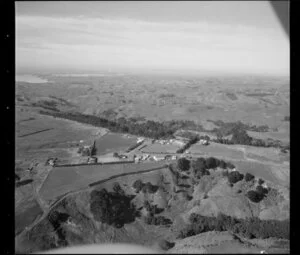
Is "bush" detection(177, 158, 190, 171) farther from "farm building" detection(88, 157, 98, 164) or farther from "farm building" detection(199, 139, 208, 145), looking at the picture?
"farm building" detection(88, 157, 98, 164)

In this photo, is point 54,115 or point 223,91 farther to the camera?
point 223,91

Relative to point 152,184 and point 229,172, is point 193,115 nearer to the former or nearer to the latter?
point 229,172

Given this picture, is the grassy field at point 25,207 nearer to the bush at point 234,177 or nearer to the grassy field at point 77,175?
the grassy field at point 77,175

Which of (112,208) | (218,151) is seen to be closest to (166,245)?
(112,208)

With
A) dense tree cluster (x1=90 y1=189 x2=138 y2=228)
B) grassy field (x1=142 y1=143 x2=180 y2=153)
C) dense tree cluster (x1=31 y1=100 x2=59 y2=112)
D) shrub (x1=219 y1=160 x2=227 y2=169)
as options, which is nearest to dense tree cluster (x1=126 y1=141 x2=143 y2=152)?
grassy field (x1=142 y1=143 x2=180 y2=153)

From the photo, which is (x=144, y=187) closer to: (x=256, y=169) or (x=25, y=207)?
(x=25, y=207)
